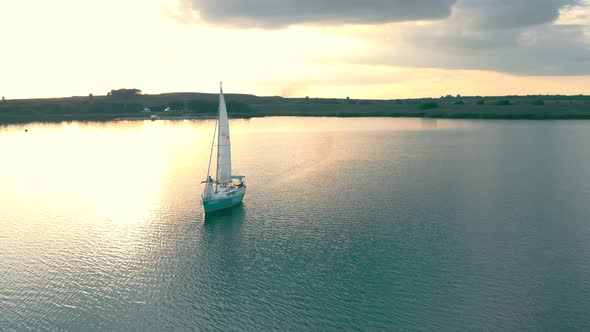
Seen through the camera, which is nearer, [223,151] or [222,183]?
[223,151]

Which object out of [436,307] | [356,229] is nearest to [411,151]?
[356,229]

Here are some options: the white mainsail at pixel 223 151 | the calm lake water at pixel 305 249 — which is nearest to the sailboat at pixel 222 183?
the white mainsail at pixel 223 151

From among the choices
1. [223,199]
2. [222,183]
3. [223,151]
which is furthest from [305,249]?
[223,151]

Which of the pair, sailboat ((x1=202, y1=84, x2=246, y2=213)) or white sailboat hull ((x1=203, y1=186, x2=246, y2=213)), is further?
sailboat ((x1=202, y1=84, x2=246, y2=213))

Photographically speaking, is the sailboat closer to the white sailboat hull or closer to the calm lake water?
the white sailboat hull

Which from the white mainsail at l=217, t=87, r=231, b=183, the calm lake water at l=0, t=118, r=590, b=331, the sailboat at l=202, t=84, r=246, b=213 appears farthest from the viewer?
the white mainsail at l=217, t=87, r=231, b=183

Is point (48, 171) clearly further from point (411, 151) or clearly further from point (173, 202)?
point (411, 151)

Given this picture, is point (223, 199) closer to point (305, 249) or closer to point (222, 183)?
point (222, 183)

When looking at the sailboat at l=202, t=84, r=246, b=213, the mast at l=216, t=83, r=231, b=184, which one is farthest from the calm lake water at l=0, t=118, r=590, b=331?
the mast at l=216, t=83, r=231, b=184
